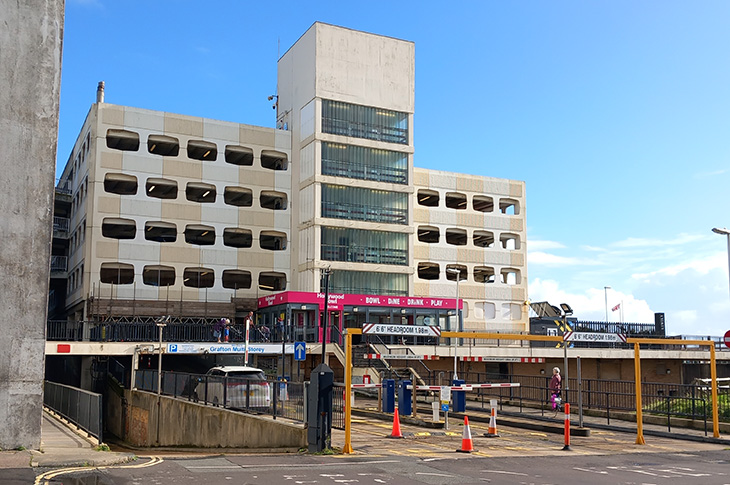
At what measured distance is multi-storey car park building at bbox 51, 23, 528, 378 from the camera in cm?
5625

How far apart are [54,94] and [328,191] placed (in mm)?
40869

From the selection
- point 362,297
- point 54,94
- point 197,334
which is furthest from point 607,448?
point 362,297

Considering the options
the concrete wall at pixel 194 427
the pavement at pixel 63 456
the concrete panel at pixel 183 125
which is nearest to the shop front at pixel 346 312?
the concrete wall at pixel 194 427

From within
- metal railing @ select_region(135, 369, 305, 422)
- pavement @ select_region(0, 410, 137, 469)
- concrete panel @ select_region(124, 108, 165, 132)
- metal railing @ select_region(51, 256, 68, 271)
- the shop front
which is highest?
concrete panel @ select_region(124, 108, 165, 132)

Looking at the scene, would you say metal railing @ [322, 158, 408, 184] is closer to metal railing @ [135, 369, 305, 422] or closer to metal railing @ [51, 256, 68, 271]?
metal railing @ [51, 256, 68, 271]

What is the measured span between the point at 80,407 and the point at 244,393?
5.94 meters

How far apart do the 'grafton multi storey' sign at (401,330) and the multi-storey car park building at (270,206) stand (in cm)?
2867

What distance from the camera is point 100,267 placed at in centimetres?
5556

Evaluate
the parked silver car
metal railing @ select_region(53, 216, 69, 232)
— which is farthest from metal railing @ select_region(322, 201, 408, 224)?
the parked silver car

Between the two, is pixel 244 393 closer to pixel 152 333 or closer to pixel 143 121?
pixel 152 333

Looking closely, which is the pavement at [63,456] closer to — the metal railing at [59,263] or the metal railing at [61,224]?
the metal railing at [59,263]

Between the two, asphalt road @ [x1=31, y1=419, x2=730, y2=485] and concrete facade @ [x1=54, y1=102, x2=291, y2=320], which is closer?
asphalt road @ [x1=31, y1=419, x2=730, y2=485]

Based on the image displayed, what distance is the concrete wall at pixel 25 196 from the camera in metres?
17.4

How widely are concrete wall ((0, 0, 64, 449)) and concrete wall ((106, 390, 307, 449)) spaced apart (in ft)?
19.6
